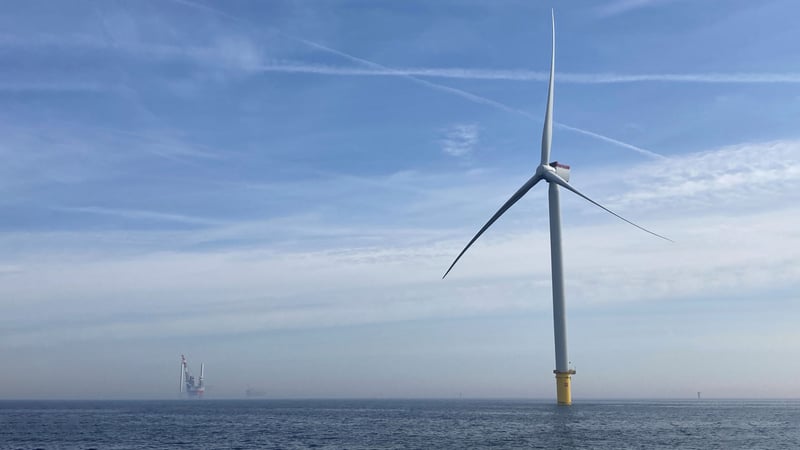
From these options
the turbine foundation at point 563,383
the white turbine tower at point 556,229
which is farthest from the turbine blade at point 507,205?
the turbine foundation at point 563,383

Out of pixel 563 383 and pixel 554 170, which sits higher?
pixel 554 170

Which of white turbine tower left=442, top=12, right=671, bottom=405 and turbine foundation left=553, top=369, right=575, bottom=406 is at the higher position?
white turbine tower left=442, top=12, right=671, bottom=405

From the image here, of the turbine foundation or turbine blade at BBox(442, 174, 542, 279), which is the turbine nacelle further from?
the turbine foundation

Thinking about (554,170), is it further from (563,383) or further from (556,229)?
(563,383)

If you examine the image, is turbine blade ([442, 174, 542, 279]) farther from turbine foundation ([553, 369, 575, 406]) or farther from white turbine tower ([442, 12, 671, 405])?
turbine foundation ([553, 369, 575, 406])

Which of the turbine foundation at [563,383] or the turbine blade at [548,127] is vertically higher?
the turbine blade at [548,127]

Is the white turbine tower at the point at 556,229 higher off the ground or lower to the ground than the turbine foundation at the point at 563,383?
higher

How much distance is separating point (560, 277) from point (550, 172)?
78.0ft

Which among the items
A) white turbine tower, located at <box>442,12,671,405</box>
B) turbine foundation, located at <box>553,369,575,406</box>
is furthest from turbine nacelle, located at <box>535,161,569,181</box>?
turbine foundation, located at <box>553,369,575,406</box>

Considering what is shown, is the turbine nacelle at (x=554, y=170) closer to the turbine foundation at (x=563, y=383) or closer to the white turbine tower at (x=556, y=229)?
the white turbine tower at (x=556, y=229)

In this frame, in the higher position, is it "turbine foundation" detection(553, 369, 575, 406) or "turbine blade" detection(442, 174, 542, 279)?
"turbine blade" detection(442, 174, 542, 279)

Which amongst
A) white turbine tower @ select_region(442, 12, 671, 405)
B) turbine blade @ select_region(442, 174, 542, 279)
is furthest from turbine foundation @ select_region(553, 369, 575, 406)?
turbine blade @ select_region(442, 174, 542, 279)

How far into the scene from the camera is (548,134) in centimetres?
15800

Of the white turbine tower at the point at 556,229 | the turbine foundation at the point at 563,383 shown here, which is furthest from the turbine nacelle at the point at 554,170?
the turbine foundation at the point at 563,383
